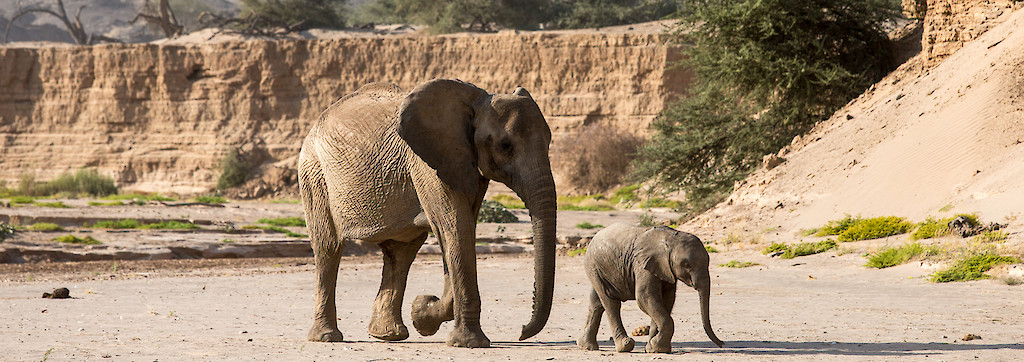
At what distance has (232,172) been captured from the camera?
4906 cm

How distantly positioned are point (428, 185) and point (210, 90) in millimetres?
46944

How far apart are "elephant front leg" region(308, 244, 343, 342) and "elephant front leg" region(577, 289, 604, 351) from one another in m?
2.13

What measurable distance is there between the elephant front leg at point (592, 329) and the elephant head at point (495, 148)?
0.59m

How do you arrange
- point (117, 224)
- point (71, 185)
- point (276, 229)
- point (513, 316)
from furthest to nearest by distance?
point (71, 185)
point (276, 229)
point (117, 224)
point (513, 316)

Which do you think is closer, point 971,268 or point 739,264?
point 971,268

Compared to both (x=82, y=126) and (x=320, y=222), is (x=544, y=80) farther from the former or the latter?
(x=320, y=222)

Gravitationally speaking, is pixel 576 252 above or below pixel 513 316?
below

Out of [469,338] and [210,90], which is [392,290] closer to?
[469,338]

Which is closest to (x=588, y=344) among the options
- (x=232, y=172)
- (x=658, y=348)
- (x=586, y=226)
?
(x=658, y=348)

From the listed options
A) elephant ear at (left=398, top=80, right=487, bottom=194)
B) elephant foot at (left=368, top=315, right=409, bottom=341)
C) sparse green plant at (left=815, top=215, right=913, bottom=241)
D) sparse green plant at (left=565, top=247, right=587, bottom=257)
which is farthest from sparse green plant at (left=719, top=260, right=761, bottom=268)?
elephant ear at (left=398, top=80, right=487, bottom=194)

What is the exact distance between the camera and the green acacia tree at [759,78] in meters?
25.0

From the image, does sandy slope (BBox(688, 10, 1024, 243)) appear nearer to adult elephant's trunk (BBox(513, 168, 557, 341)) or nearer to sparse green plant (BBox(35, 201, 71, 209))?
adult elephant's trunk (BBox(513, 168, 557, 341))

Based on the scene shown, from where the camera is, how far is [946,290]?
1283 centimetres

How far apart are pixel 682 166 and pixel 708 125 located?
1207 mm
